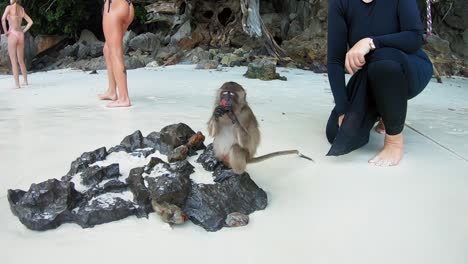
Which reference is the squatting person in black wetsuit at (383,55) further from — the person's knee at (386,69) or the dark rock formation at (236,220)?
the dark rock formation at (236,220)

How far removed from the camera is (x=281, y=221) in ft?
6.24

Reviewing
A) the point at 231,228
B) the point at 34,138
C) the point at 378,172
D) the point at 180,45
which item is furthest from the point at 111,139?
the point at 180,45

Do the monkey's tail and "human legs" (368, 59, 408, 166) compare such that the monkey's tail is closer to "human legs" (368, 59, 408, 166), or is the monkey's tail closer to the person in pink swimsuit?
"human legs" (368, 59, 408, 166)

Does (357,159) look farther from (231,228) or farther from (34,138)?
(34,138)

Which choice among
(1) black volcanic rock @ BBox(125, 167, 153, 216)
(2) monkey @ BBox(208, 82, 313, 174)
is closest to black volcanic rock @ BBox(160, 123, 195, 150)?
(2) monkey @ BBox(208, 82, 313, 174)

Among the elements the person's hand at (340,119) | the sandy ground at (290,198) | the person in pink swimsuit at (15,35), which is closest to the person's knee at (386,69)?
the person's hand at (340,119)

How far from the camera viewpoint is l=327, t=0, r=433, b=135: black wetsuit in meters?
2.49

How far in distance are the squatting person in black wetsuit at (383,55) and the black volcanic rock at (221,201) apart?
0.93 meters

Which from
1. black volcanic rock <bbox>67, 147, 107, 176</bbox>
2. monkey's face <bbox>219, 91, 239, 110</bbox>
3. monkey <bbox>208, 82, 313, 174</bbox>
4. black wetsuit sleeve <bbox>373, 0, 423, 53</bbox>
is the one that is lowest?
black volcanic rock <bbox>67, 147, 107, 176</bbox>

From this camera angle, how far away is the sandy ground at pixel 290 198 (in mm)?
1646

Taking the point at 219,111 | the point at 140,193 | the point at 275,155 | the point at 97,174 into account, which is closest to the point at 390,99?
the point at 275,155

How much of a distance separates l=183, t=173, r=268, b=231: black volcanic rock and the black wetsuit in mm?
963

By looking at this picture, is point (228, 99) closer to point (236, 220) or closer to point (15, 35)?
point (236, 220)

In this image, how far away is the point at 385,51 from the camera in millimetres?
2492
